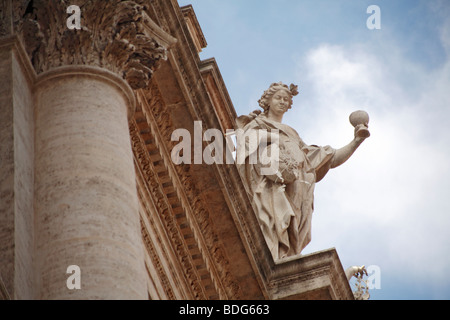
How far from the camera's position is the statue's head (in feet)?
67.1

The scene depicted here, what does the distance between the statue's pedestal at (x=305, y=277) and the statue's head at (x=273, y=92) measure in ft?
11.4

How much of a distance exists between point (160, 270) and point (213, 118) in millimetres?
2065

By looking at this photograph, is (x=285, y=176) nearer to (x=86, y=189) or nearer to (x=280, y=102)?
(x=280, y=102)

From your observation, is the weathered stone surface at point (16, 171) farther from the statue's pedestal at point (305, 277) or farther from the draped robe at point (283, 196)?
the draped robe at point (283, 196)

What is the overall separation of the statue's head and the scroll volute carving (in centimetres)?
762

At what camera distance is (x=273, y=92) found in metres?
20.5

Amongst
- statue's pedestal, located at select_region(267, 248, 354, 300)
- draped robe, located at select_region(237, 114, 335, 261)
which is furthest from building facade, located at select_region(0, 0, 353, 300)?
draped robe, located at select_region(237, 114, 335, 261)

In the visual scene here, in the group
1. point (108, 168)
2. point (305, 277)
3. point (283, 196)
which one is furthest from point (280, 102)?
point (108, 168)

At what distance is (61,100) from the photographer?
11734 mm

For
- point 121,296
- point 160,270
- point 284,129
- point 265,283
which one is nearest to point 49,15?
point 121,296

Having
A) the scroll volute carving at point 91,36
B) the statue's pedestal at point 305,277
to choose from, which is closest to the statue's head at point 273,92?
the statue's pedestal at point 305,277

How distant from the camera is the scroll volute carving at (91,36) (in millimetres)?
12062
